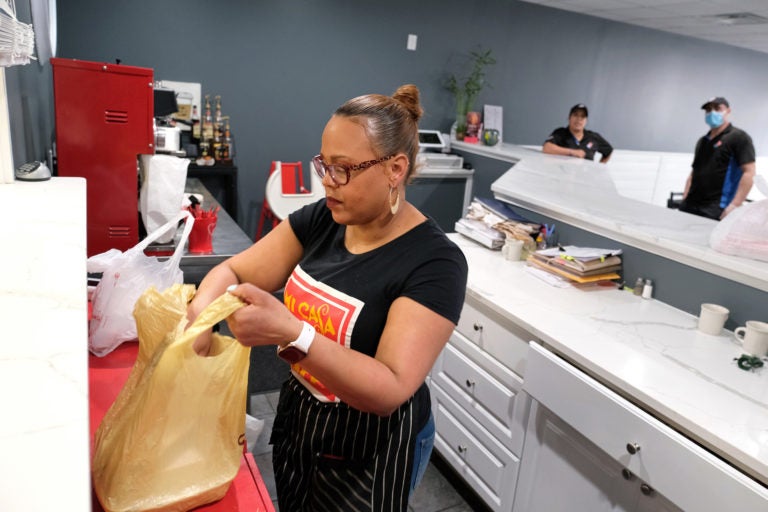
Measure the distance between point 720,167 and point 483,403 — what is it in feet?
11.1

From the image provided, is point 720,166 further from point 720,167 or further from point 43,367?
point 43,367

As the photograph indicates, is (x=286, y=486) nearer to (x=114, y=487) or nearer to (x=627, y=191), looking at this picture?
(x=114, y=487)

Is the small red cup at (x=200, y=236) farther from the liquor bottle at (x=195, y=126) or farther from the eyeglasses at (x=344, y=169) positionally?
the liquor bottle at (x=195, y=126)

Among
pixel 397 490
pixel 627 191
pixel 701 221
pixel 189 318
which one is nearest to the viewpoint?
pixel 189 318

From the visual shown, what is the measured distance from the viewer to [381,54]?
507 centimetres

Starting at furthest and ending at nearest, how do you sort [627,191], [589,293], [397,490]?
[627,191] → [589,293] → [397,490]

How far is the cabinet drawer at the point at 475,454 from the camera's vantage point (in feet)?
6.72

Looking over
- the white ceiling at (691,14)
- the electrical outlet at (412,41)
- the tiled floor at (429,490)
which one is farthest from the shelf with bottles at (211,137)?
the white ceiling at (691,14)

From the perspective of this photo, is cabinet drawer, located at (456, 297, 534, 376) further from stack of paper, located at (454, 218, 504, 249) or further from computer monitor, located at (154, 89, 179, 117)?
computer monitor, located at (154, 89, 179, 117)

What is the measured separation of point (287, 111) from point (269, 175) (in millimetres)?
562

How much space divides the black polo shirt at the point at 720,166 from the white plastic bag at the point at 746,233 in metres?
2.73

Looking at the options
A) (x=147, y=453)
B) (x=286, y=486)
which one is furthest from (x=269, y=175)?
(x=147, y=453)

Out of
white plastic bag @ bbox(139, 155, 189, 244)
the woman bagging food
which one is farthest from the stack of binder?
white plastic bag @ bbox(139, 155, 189, 244)

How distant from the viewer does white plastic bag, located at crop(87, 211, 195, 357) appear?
4.84ft
